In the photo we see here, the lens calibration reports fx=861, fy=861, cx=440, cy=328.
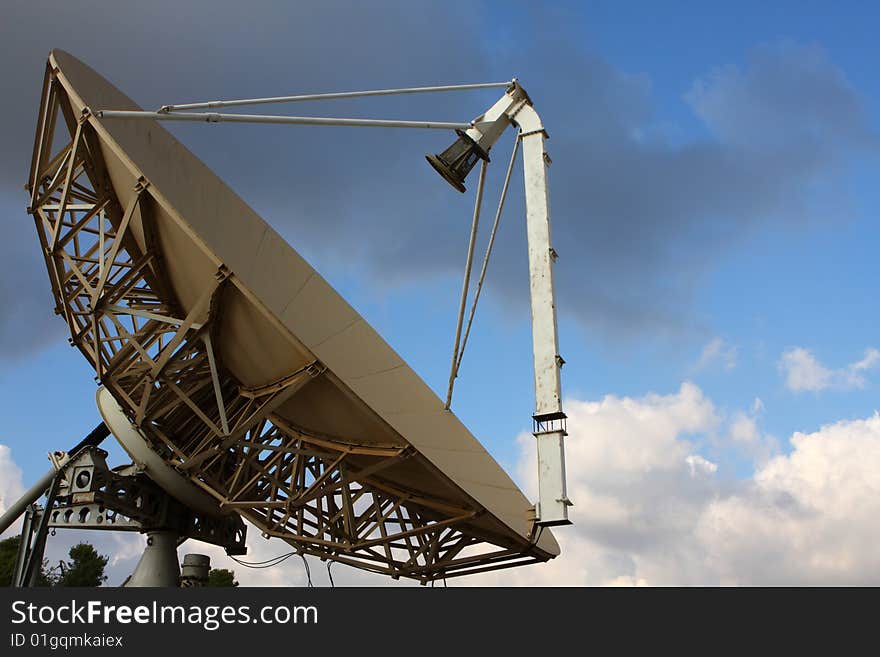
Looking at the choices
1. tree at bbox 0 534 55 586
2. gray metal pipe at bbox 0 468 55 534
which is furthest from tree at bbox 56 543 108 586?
gray metal pipe at bbox 0 468 55 534

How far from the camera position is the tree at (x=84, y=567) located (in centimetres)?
6053

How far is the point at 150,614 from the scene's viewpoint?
38.5ft

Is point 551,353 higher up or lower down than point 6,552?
lower down

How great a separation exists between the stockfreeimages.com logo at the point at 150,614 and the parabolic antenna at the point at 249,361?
143 inches

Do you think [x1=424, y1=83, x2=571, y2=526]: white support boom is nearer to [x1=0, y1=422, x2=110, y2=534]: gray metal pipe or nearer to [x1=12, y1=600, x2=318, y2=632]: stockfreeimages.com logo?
[x1=12, y1=600, x2=318, y2=632]: stockfreeimages.com logo

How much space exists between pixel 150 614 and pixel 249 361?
17.9 ft

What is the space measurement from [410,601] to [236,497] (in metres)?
6.21

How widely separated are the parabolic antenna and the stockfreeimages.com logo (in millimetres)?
3633

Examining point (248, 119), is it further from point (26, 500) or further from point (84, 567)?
point (84, 567)

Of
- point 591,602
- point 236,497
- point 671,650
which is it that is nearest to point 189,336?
point 236,497

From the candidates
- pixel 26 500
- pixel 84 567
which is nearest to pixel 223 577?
pixel 84 567

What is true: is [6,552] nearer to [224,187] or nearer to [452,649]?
[224,187]

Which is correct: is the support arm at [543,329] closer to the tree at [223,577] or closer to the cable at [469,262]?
the cable at [469,262]

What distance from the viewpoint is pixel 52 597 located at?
11.9m
